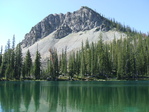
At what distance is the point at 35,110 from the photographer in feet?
73.7

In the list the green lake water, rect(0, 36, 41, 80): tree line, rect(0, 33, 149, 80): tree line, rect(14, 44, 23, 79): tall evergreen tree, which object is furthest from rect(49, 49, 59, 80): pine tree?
the green lake water

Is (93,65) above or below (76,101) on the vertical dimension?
above

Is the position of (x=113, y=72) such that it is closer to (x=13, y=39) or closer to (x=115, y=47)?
(x=115, y=47)

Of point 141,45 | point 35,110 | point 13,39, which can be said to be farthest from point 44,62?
point 35,110

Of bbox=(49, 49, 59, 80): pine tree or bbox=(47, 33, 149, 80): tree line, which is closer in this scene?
bbox=(47, 33, 149, 80): tree line

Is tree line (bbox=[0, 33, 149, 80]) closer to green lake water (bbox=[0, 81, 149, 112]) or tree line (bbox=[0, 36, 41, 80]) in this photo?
tree line (bbox=[0, 36, 41, 80])

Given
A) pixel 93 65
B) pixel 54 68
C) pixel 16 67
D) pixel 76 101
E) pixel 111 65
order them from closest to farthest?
1. pixel 76 101
2. pixel 16 67
3. pixel 93 65
4. pixel 54 68
5. pixel 111 65

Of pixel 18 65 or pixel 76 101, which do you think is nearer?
pixel 76 101

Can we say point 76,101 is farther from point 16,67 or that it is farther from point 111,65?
point 111,65

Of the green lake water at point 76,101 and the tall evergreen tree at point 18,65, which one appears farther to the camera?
the tall evergreen tree at point 18,65

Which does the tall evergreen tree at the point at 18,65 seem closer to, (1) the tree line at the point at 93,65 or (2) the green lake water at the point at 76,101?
(1) the tree line at the point at 93,65

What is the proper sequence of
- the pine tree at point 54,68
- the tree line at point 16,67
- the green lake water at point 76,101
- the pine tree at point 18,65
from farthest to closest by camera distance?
the pine tree at point 54,68, the pine tree at point 18,65, the tree line at point 16,67, the green lake water at point 76,101

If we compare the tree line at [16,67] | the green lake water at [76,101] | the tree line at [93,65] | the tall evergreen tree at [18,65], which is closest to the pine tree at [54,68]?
the tree line at [93,65]

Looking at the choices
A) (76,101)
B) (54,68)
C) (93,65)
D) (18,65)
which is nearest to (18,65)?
(18,65)
